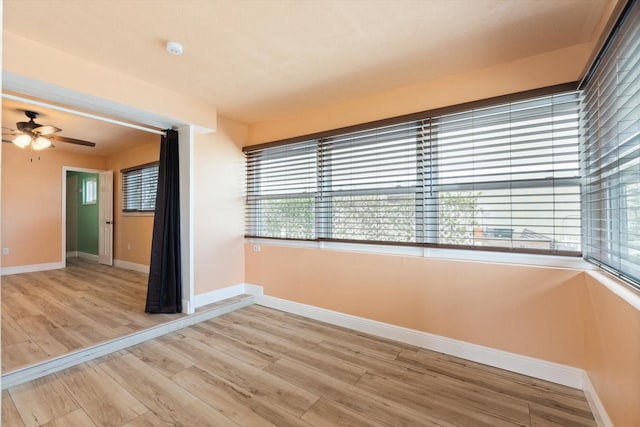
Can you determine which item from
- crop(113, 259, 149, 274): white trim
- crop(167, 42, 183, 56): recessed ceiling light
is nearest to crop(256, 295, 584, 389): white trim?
crop(167, 42, 183, 56): recessed ceiling light

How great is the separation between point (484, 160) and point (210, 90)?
2.64m

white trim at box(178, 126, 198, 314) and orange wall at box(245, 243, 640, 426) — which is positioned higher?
white trim at box(178, 126, 198, 314)

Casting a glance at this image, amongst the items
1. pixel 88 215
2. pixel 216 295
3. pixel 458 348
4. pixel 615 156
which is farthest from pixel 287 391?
pixel 88 215

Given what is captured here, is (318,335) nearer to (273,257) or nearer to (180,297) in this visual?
(273,257)

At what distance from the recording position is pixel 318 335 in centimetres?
315

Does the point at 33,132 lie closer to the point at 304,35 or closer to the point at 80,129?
the point at 80,129

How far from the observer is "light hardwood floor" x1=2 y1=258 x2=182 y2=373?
269 centimetres

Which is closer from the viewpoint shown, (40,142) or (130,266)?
(40,142)

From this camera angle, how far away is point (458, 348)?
2711 mm

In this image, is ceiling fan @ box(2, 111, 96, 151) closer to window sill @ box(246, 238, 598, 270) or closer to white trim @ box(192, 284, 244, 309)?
white trim @ box(192, 284, 244, 309)

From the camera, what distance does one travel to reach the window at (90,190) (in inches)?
273

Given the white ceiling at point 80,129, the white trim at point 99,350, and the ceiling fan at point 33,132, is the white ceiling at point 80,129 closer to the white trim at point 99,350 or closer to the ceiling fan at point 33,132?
the ceiling fan at point 33,132

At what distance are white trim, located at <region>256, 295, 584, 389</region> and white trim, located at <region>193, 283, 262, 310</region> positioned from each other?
2.28 ft

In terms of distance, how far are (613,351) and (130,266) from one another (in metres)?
6.55
